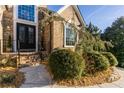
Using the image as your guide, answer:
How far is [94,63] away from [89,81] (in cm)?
102

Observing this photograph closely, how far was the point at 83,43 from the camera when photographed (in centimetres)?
1061

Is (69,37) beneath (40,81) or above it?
above

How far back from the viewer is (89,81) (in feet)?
28.4

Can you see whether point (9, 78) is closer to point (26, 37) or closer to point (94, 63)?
point (94, 63)

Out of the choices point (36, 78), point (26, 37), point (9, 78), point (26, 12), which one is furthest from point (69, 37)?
point (9, 78)

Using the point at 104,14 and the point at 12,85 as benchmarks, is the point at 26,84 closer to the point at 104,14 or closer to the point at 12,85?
the point at 12,85

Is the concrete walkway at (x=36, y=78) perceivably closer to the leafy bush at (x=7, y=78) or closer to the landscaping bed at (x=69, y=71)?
the landscaping bed at (x=69, y=71)

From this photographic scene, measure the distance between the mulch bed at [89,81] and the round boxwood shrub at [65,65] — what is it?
0.56 ft

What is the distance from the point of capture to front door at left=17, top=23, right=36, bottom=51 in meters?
13.6

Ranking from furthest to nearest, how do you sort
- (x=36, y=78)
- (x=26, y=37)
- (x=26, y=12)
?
1. (x=26, y=37)
2. (x=26, y=12)
3. (x=36, y=78)

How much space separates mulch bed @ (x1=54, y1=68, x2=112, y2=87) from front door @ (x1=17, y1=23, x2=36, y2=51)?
5.63 m

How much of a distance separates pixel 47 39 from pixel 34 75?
19.0ft

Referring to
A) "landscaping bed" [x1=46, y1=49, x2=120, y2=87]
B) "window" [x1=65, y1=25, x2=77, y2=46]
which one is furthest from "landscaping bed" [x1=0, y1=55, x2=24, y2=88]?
"window" [x1=65, y1=25, x2=77, y2=46]

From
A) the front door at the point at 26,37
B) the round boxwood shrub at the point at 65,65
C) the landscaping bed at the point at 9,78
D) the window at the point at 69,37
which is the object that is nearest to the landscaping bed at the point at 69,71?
the round boxwood shrub at the point at 65,65
